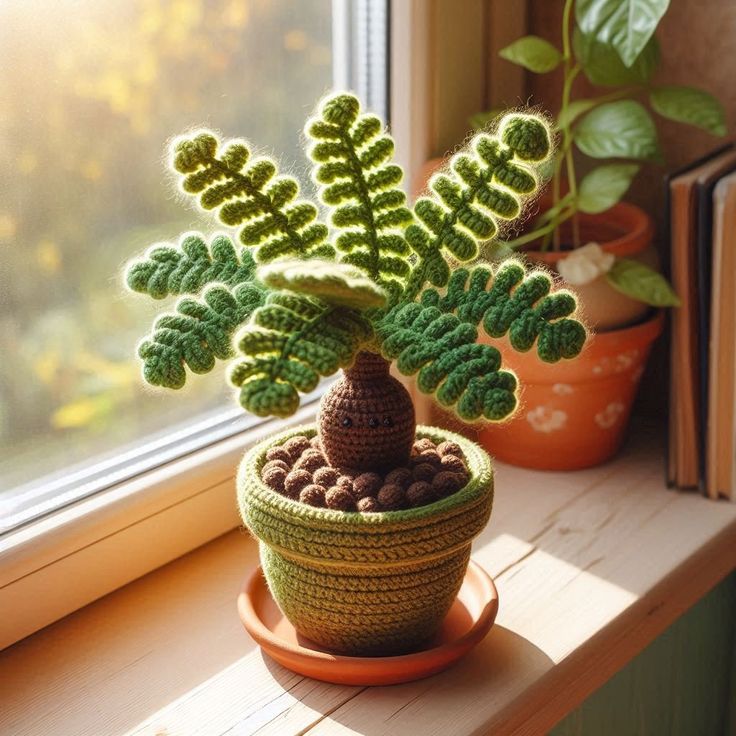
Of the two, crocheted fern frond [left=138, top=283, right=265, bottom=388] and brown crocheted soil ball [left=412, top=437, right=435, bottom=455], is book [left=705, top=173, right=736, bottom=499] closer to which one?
brown crocheted soil ball [left=412, top=437, right=435, bottom=455]

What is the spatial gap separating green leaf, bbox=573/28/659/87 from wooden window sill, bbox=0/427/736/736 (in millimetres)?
422

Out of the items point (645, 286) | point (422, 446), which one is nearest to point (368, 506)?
point (422, 446)

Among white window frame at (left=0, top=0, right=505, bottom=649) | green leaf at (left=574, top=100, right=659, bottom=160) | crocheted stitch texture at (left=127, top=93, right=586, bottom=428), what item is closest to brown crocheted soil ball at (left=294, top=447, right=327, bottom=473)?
crocheted stitch texture at (left=127, top=93, right=586, bottom=428)

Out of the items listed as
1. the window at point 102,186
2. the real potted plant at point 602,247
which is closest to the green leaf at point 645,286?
the real potted plant at point 602,247

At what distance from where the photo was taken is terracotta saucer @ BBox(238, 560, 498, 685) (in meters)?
0.76

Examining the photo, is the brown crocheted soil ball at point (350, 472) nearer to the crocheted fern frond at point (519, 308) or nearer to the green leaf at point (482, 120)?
the crocheted fern frond at point (519, 308)

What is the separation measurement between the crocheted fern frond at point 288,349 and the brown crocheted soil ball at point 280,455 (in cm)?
19

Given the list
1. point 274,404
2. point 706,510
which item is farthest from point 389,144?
point 706,510

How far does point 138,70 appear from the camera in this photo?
0.90 m

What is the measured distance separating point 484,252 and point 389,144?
334 millimetres

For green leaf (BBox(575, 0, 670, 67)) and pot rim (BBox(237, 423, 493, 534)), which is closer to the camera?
pot rim (BBox(237, 423, 493, 534))

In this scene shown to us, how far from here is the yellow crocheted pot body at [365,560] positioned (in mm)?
692

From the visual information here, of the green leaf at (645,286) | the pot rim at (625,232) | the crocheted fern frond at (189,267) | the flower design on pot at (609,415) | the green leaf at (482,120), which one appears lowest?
the flower design on pot at (609,415)

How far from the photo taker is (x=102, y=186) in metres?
0.90
